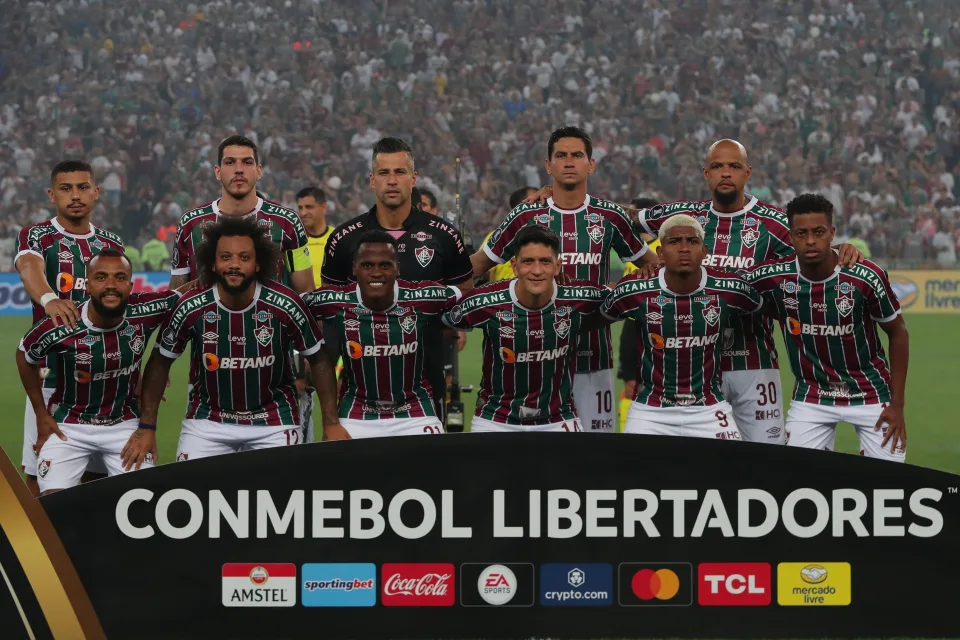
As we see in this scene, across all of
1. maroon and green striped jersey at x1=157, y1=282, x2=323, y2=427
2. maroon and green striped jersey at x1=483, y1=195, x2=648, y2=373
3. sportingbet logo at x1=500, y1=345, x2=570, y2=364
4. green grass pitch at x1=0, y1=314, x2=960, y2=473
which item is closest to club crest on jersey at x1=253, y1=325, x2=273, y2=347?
maroon and green striped jersey at x1=157, y1=282, x2=323, y2=427

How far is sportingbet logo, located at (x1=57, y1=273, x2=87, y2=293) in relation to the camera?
21.6 feet

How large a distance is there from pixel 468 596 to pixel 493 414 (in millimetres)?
1429

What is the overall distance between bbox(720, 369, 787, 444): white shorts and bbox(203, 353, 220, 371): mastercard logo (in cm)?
256

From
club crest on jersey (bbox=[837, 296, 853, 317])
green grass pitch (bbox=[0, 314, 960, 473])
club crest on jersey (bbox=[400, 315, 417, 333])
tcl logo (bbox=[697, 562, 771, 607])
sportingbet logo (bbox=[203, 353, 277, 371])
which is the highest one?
club crest on jersey (bbox=[837, 296, 853, 317])

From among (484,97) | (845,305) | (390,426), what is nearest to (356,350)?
(390,426)

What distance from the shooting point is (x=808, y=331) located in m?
5.81

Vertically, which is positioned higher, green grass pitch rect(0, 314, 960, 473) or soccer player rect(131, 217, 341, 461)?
soccer player rect(131, 217, 341, 461)

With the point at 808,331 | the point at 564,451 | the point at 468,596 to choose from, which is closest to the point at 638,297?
the point at 808,331

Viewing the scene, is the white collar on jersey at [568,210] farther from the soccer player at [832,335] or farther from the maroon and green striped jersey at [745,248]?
the soccer player at [832,335]

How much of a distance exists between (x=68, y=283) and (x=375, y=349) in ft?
6.68

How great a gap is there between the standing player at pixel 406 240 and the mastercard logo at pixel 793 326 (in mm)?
1579

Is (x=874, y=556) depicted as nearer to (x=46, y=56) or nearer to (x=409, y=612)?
(x=409, y=612)

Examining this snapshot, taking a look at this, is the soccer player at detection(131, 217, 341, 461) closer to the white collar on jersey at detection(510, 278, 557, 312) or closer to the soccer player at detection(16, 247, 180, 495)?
the soccer player at detection(16, 247, 180, 495)

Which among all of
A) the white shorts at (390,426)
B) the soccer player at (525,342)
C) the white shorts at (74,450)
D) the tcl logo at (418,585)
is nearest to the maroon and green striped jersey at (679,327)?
the soccer player at (525,342)
